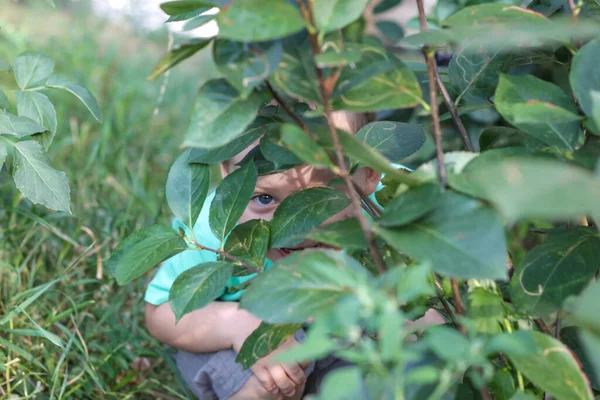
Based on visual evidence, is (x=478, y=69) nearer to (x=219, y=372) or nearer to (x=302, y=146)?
(x=302, y=146)

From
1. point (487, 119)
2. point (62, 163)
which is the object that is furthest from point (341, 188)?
point (62, 163)

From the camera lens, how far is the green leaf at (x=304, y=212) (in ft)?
3.00

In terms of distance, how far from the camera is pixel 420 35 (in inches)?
28.4

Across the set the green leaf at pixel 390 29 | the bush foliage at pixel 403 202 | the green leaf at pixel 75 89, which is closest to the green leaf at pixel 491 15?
the bush foliage at pixel 403 202

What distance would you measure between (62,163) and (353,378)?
209cm

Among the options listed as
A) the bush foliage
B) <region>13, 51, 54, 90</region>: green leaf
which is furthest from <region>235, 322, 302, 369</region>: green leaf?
<region>13, 51, 54, 90</region>: green leaf

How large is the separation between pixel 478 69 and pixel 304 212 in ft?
1.14

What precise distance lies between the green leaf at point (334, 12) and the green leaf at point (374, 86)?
0.21ft

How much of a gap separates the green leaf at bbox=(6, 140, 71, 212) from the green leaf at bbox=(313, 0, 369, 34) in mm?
561

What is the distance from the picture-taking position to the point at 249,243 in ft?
3.24

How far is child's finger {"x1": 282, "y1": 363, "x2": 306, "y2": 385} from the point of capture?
1333mm

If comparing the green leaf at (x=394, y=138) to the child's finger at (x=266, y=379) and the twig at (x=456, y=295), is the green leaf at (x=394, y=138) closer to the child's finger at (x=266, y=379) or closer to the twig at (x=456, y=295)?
the twig at (x=456, y=295)

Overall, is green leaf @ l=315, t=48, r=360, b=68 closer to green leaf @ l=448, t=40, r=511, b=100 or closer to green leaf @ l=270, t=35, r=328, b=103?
green leaf @ l=270, t=35, r=328, b=103

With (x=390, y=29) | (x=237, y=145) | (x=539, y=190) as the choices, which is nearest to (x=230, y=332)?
(x=237, y=145)
